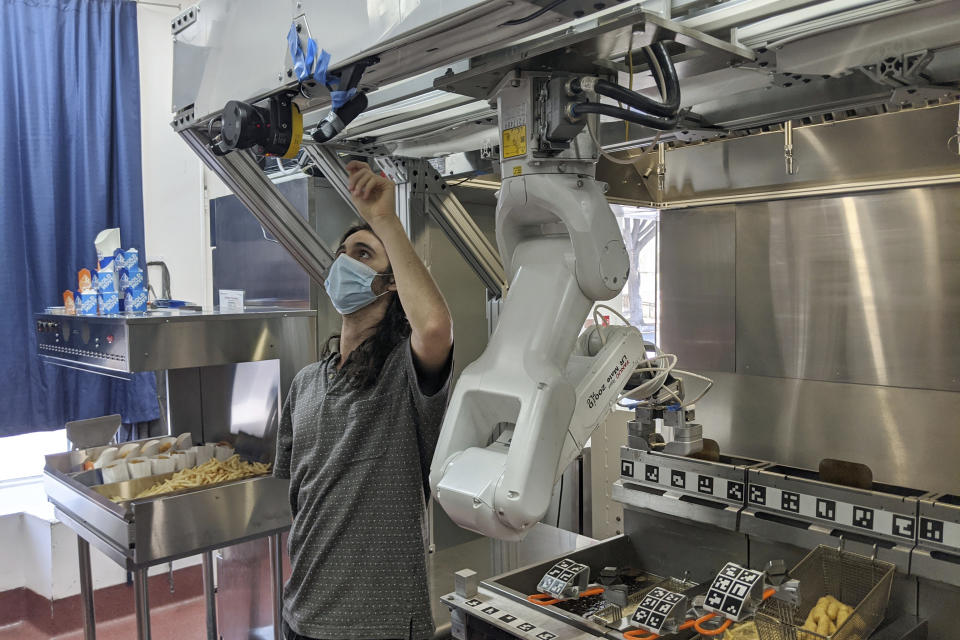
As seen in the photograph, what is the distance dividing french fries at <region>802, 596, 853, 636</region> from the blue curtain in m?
3.66

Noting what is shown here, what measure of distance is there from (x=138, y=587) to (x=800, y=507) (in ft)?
7.09

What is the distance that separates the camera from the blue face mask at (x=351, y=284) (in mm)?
1745

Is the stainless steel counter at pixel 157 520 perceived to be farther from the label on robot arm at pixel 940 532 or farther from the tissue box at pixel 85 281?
the label on robot arm at pixel 940 532

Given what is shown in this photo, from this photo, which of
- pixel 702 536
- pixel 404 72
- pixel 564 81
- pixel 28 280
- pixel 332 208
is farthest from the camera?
pixel 28 280

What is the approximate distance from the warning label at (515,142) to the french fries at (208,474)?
1.90 m

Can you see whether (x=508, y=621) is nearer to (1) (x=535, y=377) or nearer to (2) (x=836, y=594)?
(2) (x=836, y=594)

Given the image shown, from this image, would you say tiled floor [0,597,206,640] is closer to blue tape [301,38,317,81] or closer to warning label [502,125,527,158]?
blue tape [301,38,317,81]

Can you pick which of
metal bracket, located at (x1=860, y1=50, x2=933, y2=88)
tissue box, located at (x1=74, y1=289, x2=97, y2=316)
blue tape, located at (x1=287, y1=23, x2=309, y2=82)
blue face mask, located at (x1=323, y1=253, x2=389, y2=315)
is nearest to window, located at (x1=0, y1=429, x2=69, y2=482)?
tissue box, located at (x1=74, y1=289, x2=97, y2=316)

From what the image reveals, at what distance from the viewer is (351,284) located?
175 cm

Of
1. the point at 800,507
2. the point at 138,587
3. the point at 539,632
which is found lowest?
the point at 138,587

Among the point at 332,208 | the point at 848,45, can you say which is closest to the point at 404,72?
the point at 848,45

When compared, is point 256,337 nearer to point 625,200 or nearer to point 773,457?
point 625,200

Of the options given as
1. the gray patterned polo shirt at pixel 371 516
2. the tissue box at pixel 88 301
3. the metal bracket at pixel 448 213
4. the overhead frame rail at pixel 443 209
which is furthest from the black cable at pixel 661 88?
the tissue box at pixel 88 301

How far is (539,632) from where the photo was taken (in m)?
1.74
